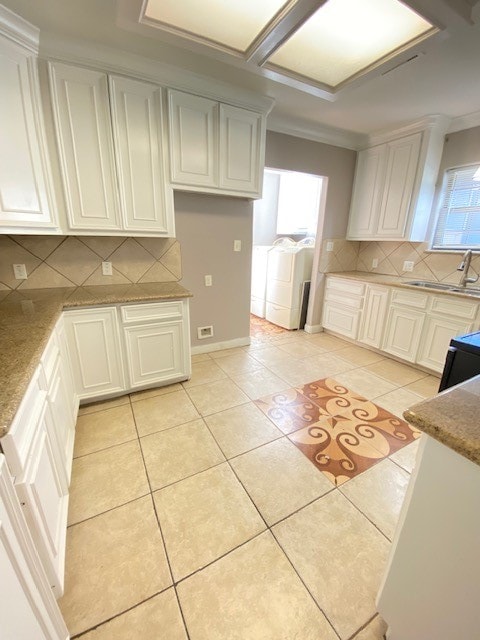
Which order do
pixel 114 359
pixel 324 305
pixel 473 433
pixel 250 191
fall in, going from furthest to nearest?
1. pixel 324 305
2. pixel 250 191
3. pixel 114 359
4. pixel 473 433

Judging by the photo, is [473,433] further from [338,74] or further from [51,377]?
[338,74]

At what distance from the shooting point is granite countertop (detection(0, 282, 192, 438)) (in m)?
0.85

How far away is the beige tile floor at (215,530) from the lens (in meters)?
1.00

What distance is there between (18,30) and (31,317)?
1.64 meters

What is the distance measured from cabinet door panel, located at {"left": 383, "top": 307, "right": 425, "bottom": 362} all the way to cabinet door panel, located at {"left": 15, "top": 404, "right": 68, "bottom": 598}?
306 centimetres

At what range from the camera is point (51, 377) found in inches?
52.1

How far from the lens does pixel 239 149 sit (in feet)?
7.89

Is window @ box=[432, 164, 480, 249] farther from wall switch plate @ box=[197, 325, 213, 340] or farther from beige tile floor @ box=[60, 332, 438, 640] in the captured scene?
wall switch plate @ box=[197, 325, 213, 340]

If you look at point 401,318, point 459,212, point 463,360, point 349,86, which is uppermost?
point 349,86

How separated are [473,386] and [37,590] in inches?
56.2

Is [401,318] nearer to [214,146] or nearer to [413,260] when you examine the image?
[413,260]

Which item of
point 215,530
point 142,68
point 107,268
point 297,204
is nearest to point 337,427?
point 215,530

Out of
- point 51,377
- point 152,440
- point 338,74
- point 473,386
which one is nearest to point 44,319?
point 51,377

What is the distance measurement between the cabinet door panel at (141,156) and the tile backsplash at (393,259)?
2199 millimetres
